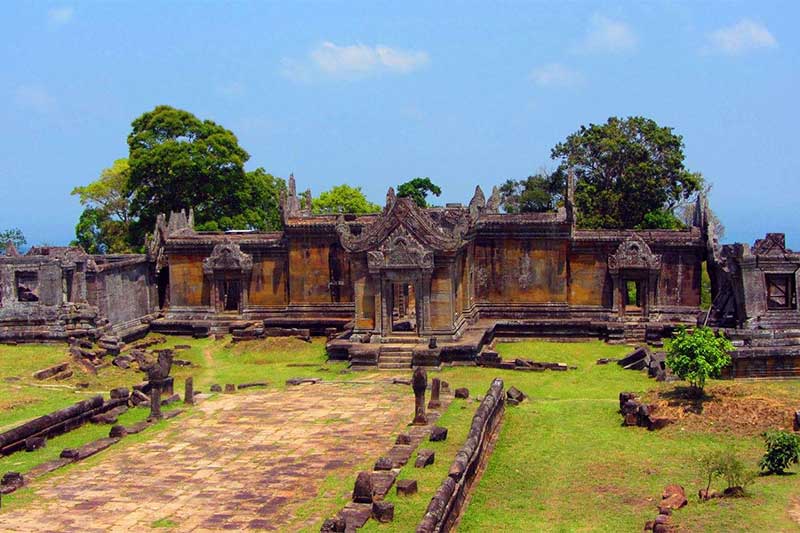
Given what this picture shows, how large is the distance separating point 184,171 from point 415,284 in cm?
2714

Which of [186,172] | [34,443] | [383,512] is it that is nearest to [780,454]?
[383,512]

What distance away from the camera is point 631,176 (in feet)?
186

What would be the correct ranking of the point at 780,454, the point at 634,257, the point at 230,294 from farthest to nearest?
the point at 230,294 < the point at 634,257 < the point at 780,454

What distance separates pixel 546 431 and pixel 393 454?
5.14m

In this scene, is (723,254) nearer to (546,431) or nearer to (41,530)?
(546,431)

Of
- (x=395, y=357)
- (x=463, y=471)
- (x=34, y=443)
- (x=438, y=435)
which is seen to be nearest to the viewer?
(x=463, y=471)

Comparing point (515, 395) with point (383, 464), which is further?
point (515, 395)

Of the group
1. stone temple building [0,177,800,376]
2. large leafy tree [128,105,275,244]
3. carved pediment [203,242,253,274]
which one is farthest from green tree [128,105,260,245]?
carved pediment [203,242,253,274]

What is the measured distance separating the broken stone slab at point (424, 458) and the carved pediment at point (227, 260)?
24.0 metres

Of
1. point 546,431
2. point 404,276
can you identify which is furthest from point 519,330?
point 546,431

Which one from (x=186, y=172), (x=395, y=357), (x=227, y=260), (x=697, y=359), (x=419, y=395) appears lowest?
(x=419, y=395)

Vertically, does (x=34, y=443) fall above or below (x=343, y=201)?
below

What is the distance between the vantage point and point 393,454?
20.5 m

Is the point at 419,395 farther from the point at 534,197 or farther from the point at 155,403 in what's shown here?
the point at 534,197
